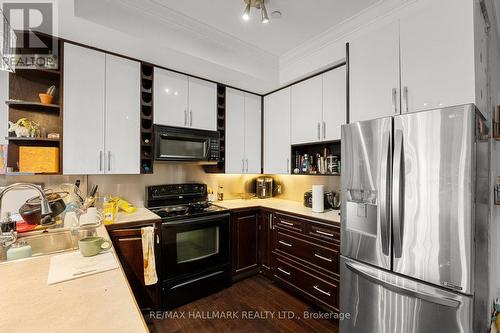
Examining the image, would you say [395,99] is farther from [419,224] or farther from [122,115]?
[122,115]

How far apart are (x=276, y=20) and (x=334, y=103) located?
0.99 m

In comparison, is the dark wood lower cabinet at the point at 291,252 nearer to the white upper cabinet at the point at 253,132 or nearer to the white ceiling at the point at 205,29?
the white upper cabinet at the point at 253,132

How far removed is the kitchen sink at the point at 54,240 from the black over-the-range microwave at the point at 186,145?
1.01 m

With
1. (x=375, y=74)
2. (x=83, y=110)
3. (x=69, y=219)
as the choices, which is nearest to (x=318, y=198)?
(x=375, y=74)

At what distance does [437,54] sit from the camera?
59.1 inches

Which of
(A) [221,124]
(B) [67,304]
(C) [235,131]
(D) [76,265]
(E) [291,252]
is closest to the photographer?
(B) [67,304]

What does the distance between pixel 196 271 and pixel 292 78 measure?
2.45 m

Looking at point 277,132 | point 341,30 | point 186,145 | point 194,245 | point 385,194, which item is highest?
point 341,30

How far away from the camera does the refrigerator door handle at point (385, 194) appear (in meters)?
1.48

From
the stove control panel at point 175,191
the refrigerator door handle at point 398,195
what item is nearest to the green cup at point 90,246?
the stove control panel at point 175,191

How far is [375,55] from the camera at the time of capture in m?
1.83

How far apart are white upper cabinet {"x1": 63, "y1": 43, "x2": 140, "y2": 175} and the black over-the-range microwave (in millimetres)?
232

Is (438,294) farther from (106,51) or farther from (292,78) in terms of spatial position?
(106,51)

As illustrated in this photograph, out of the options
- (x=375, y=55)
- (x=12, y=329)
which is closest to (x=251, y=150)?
(x=375, y=55)
